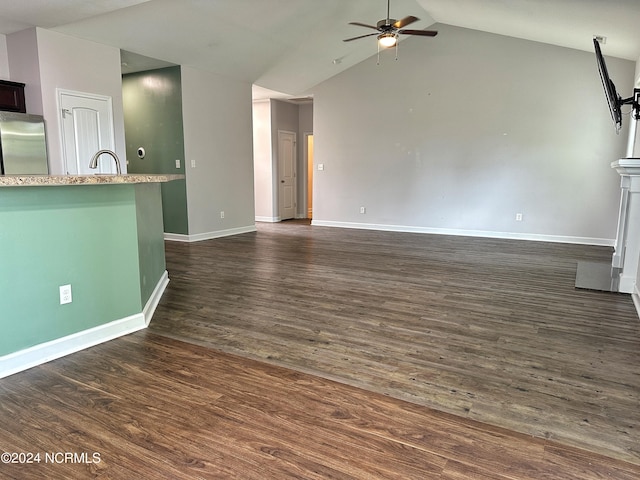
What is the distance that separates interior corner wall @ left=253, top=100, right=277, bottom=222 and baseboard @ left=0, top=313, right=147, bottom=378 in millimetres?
6664

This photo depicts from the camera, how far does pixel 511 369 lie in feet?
8.07

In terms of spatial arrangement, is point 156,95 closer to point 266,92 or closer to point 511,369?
point 266,92

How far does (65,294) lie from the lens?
2.54 m

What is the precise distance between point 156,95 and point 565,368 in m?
6.53

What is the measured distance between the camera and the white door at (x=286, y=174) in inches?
382

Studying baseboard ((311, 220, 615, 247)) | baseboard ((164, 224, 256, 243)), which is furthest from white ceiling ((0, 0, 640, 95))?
baseboard ((311, 220, 615, 247))

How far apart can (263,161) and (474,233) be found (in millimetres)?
4819

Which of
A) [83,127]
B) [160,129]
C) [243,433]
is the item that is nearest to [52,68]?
[83,127]

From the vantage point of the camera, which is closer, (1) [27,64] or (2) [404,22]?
(1) [27,64]

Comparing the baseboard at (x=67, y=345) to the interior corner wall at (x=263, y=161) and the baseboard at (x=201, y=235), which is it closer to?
the baseboard at (x=201, y=235)

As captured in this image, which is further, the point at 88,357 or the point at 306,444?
the point at 88,357

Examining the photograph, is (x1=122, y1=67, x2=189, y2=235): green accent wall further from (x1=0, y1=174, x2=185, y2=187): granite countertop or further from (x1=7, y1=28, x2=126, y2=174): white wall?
(x1=0, y1=174, x2=185, y2=187): granite countertop

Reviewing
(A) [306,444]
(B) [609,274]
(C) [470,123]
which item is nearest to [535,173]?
(C) [470,123]

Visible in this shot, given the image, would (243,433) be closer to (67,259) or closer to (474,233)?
(67,259)
